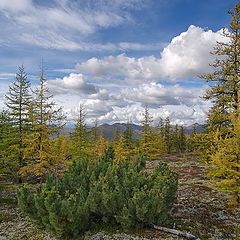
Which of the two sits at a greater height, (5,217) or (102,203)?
(102,203)

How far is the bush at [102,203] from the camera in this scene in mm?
19109

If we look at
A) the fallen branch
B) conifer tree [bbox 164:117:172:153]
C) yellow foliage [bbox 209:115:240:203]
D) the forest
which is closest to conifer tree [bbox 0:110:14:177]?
the forest

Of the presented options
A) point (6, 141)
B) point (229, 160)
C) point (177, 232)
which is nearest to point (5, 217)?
point (6, 141)

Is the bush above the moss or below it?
above

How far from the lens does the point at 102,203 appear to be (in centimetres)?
2083

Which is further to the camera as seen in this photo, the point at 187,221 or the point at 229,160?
the point at 229,160

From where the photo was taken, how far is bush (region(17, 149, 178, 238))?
62.7 feet

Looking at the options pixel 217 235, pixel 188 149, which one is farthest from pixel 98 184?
pixel 188 149

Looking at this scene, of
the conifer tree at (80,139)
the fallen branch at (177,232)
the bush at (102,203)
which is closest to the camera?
the bush at (102,203)

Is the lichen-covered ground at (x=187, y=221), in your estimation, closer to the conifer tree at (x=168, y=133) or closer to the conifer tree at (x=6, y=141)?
the conifer tree at (x=6, y=141)

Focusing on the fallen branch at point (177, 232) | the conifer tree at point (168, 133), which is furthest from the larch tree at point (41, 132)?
the conifer tree at point (168, 133)

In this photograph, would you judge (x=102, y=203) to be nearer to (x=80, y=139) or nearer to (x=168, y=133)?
(x=80, y=139)

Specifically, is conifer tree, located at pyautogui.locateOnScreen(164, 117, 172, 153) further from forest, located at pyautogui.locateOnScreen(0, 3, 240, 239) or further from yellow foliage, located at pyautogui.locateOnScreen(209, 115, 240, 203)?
yellow foliage, located at pyautogui.locateOnScreen(209, 115, 240, 203)

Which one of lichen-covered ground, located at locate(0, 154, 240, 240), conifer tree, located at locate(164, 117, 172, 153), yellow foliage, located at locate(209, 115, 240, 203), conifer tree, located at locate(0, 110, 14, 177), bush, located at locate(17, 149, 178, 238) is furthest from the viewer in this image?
conifer tree, located at locate(164, 117, 172, 153)
